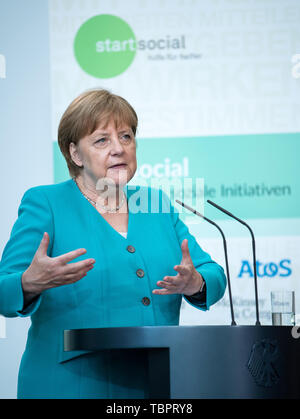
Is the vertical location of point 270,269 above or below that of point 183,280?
below

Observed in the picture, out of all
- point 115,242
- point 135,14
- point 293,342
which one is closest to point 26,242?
point 115,242

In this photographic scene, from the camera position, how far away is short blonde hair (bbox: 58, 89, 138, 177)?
2219 mm

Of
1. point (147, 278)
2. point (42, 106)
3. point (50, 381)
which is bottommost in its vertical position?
point (50, 381)

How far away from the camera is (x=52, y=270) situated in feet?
5.20

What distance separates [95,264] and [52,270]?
0.40m

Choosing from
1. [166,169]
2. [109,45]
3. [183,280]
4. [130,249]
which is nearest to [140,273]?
[130,249]

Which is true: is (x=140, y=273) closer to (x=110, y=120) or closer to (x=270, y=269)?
(x=110, y=120)

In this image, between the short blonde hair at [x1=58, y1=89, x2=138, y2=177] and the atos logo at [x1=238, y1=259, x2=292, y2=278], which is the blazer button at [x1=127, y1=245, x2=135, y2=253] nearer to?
the short blonde hair at [x1=58, y1=89, x2=138, y2=177]

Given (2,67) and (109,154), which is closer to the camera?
(109,154)

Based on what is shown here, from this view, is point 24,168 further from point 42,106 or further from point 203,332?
point 203,332

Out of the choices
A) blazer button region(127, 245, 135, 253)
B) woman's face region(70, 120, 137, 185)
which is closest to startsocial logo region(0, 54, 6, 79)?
woman's face region(70, 120, 137, 185)

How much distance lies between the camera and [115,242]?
205 cm

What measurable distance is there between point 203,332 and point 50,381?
653 mm

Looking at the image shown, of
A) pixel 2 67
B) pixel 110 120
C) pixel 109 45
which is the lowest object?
pixel 110 120
